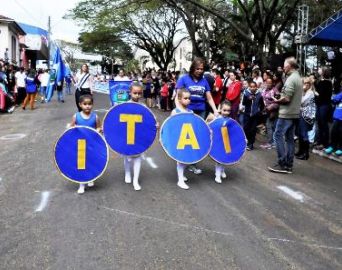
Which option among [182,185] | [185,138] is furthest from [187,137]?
[182,185]

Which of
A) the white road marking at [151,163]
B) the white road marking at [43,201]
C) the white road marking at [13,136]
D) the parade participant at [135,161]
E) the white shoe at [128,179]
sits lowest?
the white road marking at [43,201]

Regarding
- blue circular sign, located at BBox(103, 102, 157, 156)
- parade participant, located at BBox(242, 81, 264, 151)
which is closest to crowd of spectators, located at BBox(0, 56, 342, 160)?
parade participant, located at BBox(242, 81, 264, 151)

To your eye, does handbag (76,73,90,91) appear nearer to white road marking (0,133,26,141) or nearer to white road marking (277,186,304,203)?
white road marking (0,133,26,141)

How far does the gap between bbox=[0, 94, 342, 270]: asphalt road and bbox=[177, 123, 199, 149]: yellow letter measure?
25.6 inches

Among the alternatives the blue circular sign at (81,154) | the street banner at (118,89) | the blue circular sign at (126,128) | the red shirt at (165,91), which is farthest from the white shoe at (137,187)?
the red shirt at (165,91)

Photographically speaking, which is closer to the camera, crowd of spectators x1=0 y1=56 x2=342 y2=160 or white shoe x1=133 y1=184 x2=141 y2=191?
white shoe x1=133 y1=184 x2=141 y2=191

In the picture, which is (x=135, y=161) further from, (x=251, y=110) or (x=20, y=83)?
(x=20, y=83)

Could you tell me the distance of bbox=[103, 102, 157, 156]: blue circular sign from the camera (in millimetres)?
6742

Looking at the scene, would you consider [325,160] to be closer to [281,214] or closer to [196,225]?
[281,214]

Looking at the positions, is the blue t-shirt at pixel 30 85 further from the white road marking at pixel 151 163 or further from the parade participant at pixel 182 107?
the parade participant at pixel 182 107

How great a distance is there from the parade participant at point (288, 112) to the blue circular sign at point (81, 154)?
337 centimetres

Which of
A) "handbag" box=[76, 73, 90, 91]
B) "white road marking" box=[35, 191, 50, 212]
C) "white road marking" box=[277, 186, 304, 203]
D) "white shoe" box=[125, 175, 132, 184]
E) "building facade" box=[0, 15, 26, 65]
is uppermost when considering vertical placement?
"building facade" box=[0, 15, 26, 65]

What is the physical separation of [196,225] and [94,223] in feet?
3.78

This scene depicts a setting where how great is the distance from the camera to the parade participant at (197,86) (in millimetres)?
7395
